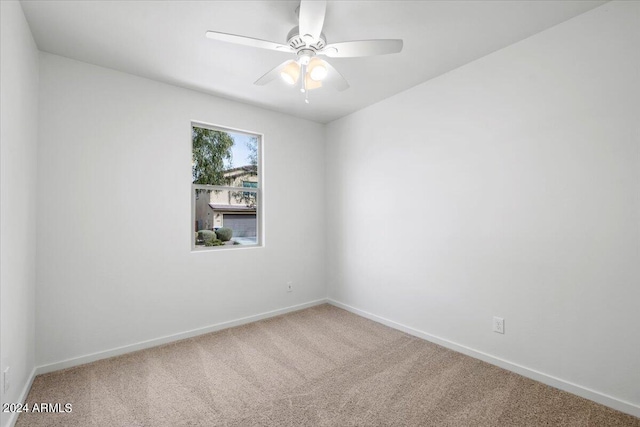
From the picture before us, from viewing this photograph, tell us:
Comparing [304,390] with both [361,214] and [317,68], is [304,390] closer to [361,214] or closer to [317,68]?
[361,214]

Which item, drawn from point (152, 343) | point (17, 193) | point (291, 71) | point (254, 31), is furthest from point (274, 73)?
point (152, 343)

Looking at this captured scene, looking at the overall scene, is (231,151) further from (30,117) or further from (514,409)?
(514,409)

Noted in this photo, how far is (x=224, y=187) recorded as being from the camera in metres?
3.44

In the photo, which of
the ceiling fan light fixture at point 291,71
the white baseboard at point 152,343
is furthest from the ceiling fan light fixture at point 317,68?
the white baseboard at point 152,343

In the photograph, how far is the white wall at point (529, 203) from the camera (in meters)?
1.90

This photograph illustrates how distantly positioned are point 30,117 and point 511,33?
3615 mm

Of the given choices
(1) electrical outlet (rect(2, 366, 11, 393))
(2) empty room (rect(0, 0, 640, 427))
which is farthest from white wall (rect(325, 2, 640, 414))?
(1) electrical outlet (rect(2, 366, 11, 393))

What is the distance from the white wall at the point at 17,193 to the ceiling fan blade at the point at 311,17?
63.4 inches

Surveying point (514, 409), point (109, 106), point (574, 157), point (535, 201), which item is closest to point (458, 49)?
point (574, 157)

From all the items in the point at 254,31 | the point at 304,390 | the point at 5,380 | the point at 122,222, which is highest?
the point at 254,31

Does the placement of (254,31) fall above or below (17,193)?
above

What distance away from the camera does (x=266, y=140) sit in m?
Answer: 3.73

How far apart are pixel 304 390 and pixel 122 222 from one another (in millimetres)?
2166

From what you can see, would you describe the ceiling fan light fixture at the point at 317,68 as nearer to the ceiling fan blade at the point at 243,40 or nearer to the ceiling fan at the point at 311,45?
the ceiling fan at the point at 311,45
